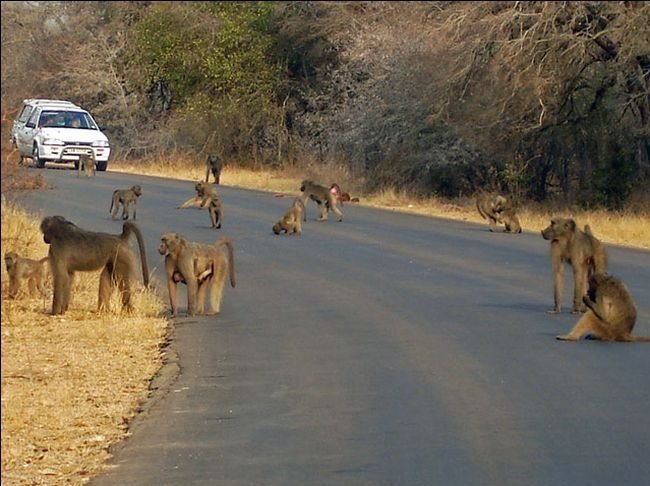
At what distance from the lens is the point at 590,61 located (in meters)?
28.1

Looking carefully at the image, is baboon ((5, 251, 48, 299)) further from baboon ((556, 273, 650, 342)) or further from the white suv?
the white suv

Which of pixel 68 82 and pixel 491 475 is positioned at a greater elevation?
pixel 68 82

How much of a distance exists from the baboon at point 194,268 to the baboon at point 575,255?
3433 millimetres

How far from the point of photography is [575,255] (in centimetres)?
1376

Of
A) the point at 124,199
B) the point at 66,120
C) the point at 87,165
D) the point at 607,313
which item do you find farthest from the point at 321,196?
the point at 66,120

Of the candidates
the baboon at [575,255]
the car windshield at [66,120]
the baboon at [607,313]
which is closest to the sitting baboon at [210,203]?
the baboon at [575,255]

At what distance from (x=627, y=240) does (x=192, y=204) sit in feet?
30.9

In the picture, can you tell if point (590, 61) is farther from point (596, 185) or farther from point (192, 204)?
point (192, 204)

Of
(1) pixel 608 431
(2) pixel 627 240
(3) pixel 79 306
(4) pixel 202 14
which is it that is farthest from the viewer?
(4) pixel 202 14

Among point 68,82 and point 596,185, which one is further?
point 68,82

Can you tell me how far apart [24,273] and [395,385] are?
584cm

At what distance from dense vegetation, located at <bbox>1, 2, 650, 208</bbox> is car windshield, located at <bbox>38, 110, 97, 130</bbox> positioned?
1437mm

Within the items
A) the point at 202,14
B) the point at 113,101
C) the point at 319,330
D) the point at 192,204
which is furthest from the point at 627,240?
the point at 113,101

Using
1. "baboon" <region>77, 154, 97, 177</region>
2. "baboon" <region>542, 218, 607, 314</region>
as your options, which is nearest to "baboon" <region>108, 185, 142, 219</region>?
"baboon" <region>77, 154, 97, 177</region>
